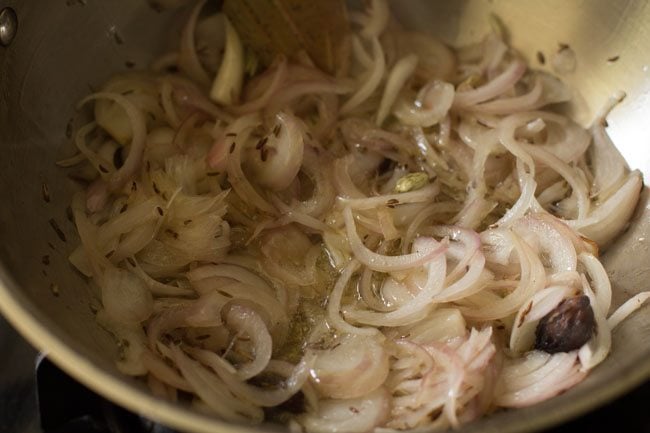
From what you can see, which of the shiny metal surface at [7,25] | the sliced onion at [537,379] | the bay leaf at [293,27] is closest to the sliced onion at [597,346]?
the sliced onion at [537,379]

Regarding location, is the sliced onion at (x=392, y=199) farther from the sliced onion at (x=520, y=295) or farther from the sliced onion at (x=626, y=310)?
the sliced onion at (x=626, y=310)

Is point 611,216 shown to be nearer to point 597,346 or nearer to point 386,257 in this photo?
point 597,346

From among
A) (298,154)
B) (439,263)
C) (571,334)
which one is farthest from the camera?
(298,154)

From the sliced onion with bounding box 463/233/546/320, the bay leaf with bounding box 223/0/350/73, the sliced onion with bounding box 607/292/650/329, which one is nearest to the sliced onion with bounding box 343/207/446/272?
the sliced onion with bounding box 463/233/546/320

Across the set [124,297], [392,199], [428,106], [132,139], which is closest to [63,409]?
[124,297]

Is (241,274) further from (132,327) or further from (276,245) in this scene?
(132,327)

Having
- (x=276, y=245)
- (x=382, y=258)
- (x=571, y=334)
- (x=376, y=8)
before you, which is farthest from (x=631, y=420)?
(x=376, y=8)
